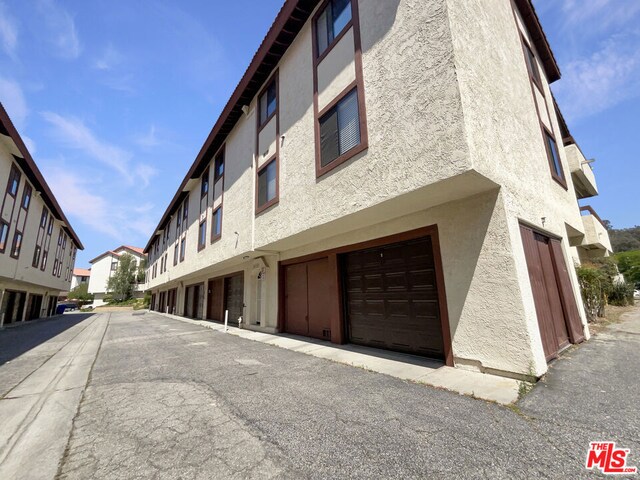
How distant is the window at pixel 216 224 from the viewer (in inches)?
564

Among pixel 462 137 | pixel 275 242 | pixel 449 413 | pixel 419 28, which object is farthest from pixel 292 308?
pixel 419 28

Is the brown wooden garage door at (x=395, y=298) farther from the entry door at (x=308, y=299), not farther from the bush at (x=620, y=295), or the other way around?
the bush at (x=620, y=295)

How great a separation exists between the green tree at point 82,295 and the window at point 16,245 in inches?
2297

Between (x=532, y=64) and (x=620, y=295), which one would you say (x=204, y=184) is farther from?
(x=620, y=295)

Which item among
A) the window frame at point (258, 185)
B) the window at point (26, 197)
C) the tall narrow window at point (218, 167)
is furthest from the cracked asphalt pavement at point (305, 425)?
the window at point (26, 197)

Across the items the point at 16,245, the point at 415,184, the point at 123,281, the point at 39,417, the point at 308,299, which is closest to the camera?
the point at 39,417

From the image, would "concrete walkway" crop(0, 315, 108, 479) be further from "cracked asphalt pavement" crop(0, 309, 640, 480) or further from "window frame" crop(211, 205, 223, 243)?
"window frame" crop(211, 205, 223, 243)

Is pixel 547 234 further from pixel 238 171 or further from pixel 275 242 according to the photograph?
pixel 238 171

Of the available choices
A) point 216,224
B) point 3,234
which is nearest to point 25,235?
point 3,234

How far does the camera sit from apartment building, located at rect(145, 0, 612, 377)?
475 cm

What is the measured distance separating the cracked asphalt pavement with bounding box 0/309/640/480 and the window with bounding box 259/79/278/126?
9309 mm

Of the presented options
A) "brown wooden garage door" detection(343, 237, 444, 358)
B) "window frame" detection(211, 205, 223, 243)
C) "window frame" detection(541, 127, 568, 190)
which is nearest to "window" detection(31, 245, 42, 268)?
"window frame" detection(211, 205, 223, 243)

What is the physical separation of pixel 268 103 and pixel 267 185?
3.61m

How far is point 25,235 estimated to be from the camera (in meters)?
22.4
